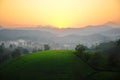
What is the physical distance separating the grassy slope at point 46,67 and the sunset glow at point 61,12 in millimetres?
836

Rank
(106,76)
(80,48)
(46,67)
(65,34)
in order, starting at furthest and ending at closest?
(65,34), (80,48), (46,67), (106,76)

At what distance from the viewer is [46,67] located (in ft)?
16.5

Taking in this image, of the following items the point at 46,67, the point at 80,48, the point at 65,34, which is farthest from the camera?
the point at 65,34

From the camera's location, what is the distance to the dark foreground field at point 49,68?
16.3ft

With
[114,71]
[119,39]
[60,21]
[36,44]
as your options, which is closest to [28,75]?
[36,44]

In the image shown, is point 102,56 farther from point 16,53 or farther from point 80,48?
point 16,53

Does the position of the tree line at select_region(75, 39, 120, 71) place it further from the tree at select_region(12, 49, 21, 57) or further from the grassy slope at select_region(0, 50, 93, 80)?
the tree at select_region(12, 49, 21, 57)

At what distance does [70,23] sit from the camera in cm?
545

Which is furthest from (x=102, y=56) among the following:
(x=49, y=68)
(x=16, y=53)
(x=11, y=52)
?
(x=11, y=52)

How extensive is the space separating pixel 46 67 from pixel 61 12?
1506mm

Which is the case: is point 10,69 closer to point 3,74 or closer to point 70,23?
point 3,74

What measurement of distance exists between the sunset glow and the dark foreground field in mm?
839

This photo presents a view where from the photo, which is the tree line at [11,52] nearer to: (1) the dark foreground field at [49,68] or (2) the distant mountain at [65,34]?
(1) the dark foreground field at [49,68]

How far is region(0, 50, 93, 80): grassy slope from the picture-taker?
4.96 meters
